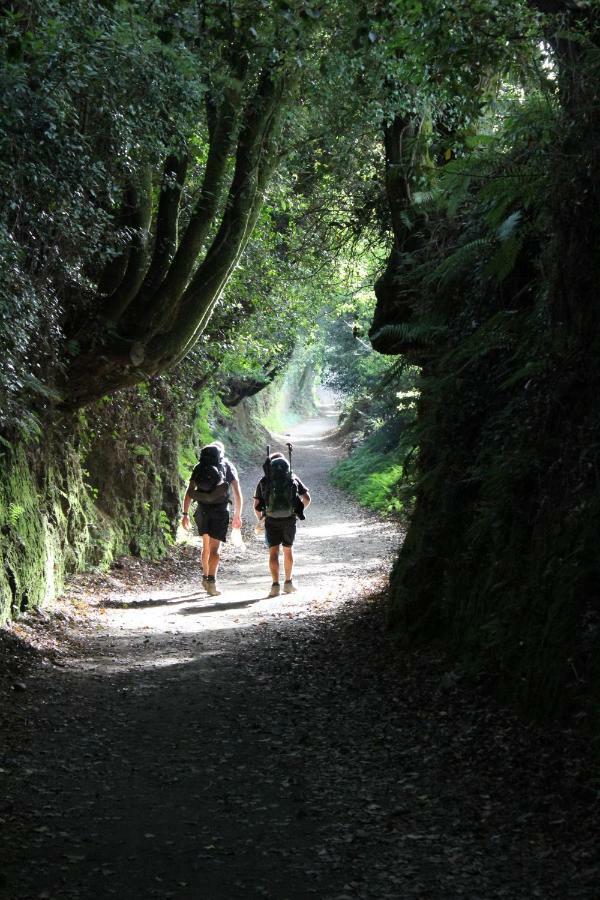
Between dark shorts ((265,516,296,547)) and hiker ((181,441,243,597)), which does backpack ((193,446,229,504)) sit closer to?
hiker ((181,441,243,597))

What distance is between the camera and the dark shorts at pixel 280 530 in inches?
530

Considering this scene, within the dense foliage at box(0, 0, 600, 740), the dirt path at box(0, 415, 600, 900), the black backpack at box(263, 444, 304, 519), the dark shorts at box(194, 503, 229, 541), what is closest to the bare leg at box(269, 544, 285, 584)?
the black backpack at box(263, 444, 304, 519)

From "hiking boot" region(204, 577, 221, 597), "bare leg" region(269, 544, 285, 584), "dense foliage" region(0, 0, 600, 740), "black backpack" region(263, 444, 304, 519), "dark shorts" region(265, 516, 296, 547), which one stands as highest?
"dense foliage" region(0, 0, 600, 740)

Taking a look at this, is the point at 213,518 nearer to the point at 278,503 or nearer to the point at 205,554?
the point at 205,554

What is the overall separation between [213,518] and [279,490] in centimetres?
112

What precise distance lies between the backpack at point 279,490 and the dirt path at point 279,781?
3.50m

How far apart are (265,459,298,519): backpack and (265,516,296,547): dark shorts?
0.14 meters

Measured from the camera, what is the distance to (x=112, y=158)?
9.39 metres

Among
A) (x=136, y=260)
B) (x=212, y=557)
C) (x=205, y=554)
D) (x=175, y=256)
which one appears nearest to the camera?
(x=136, y=260)

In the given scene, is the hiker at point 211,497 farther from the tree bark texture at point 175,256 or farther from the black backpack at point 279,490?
the tree bark texture at point 175,256

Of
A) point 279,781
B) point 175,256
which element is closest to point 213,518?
point 175,256

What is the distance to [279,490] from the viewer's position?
13297 mm

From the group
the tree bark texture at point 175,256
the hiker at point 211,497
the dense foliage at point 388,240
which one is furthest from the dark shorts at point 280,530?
the tree bark texture at point 175,256

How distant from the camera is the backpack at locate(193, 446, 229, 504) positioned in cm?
1345
